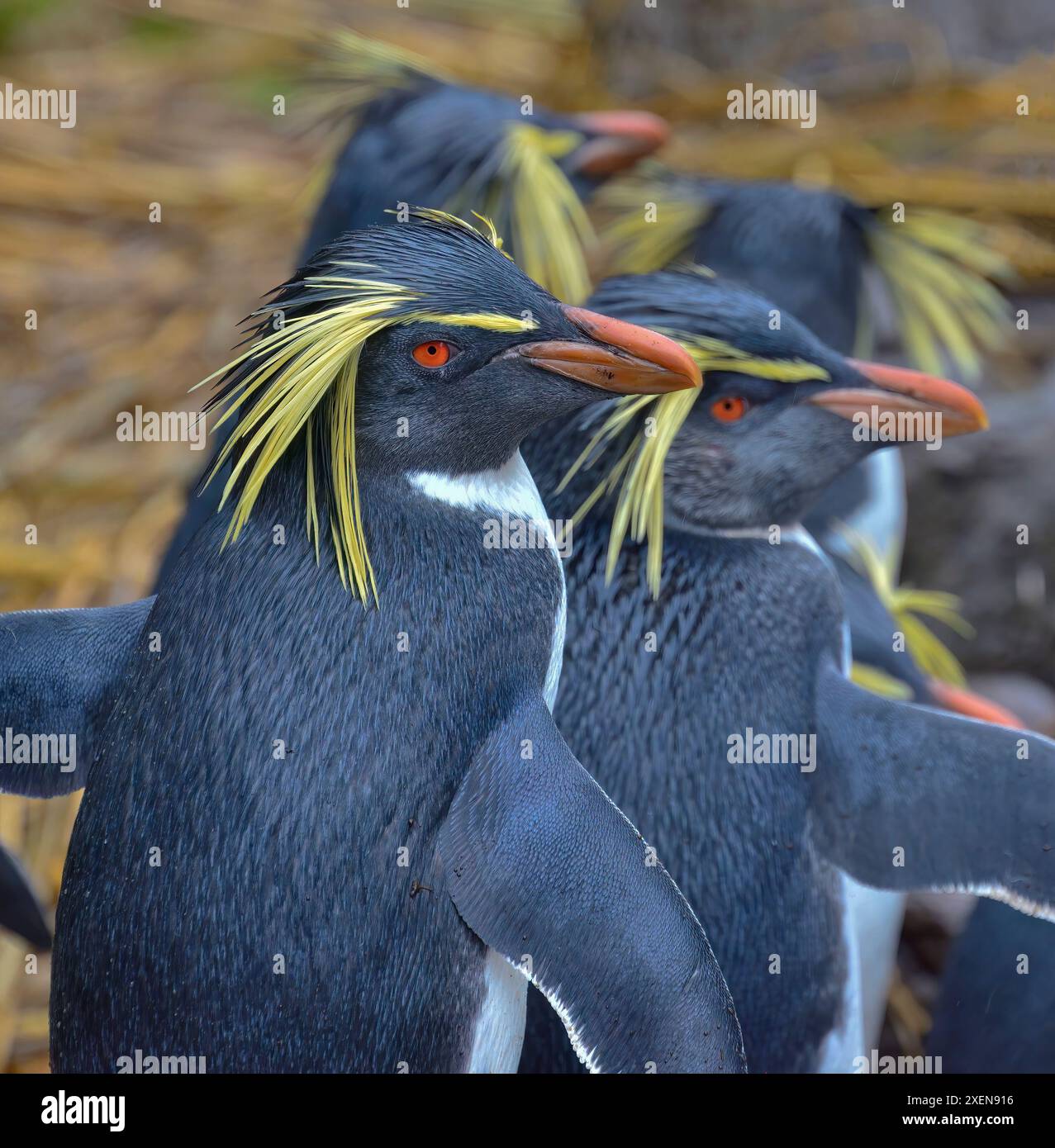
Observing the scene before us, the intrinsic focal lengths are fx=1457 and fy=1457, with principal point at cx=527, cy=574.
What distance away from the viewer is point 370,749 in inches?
50.2

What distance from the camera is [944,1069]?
189 cm

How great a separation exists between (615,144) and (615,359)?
4.83 ft

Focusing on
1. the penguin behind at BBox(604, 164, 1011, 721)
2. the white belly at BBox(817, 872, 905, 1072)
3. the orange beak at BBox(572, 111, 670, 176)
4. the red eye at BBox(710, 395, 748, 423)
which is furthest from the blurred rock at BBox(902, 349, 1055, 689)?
the red eye at BBox(710, 395, 748, 423)

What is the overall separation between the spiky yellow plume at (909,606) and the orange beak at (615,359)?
0.91 metres

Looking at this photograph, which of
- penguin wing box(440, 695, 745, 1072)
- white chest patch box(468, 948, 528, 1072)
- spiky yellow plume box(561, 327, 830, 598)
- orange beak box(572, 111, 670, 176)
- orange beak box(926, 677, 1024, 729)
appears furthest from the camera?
orange beak box(572, 111, 670, 176)

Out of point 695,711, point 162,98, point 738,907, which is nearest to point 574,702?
point 695,711

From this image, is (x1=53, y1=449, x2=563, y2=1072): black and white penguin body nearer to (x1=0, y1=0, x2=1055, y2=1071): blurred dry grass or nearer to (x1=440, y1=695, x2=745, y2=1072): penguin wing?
(x1=440, y1=695, x2=745, y2=1072): penguin wing

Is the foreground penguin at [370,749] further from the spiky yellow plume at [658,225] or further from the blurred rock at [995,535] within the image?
the blurred rock at [995,535]

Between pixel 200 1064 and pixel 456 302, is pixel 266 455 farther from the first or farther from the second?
pixel 200 1064

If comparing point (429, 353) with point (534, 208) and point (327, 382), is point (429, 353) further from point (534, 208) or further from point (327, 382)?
point (534, 208)

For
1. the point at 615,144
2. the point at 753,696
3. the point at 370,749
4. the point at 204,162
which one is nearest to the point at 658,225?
the point at 615,144

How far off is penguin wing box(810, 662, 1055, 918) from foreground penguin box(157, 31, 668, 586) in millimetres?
1073

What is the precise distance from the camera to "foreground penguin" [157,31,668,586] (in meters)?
2.42

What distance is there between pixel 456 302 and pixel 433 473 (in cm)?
16
